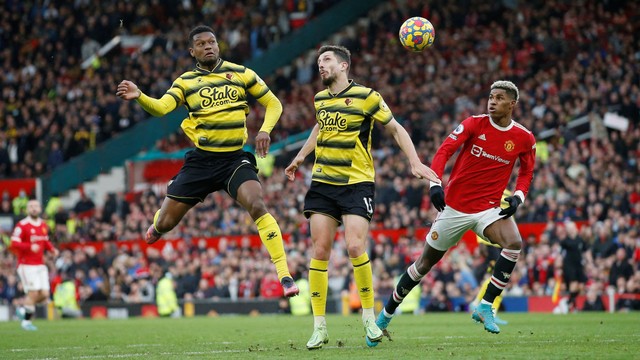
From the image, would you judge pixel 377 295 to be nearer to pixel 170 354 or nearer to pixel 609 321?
pixel 609 321

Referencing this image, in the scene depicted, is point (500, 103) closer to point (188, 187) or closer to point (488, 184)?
point (488, 184)

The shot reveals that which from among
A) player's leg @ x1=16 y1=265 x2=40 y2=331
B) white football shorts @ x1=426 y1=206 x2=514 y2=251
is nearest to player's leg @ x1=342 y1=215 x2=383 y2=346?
white football shorts @ x1=426 y1=206 x2=514 y2=251

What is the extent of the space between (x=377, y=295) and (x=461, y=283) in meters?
1.83

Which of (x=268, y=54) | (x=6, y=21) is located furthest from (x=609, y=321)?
(x=6, y=21)

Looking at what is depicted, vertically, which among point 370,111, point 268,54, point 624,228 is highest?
point 268,54

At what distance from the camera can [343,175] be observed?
33.9ft

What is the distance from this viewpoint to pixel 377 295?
77.3 ft

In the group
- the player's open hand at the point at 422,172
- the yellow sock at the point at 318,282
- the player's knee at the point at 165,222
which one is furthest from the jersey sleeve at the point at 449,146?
the player's knee at the point at 165,222

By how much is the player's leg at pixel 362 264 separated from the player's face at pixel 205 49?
Result: 2.02 meters

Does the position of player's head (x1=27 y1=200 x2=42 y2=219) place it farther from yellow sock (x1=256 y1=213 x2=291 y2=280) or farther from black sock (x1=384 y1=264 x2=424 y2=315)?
black sock (x1=384 y1=264 x2=424 y2=315)

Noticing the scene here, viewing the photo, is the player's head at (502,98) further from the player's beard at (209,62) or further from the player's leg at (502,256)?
the player's beard at (209,62)

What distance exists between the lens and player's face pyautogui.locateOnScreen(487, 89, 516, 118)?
35.9 feet

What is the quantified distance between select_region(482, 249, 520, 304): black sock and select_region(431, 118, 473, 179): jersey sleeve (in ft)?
3.65

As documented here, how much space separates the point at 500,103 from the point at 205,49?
293cm
